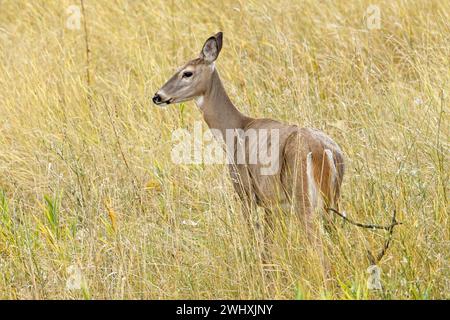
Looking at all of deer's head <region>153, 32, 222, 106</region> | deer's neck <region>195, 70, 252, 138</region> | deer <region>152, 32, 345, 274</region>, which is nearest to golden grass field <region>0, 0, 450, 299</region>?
deer <region>152, 32, 345, 274</region>

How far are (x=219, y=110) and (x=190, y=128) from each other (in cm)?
77

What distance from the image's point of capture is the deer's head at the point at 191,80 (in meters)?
5.78

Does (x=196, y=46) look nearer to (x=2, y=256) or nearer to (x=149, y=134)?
(x=149, y=134)

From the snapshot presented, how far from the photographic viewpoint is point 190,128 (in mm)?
6570

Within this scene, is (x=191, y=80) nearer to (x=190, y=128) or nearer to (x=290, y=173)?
(x=190, y=128)

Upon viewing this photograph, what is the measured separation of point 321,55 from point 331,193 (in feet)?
8.19

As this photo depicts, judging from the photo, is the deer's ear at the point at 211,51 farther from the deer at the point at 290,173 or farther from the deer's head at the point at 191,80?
the deer at the point at 290,173

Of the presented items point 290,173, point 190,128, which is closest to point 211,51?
point 190,128

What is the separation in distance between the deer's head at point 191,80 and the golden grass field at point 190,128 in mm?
421

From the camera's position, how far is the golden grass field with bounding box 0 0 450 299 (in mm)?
4633

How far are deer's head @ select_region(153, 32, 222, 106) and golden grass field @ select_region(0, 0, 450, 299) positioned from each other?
1.38 ft

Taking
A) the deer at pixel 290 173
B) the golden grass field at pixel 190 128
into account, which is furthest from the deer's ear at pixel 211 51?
the golden grass field at pixel 190 128
